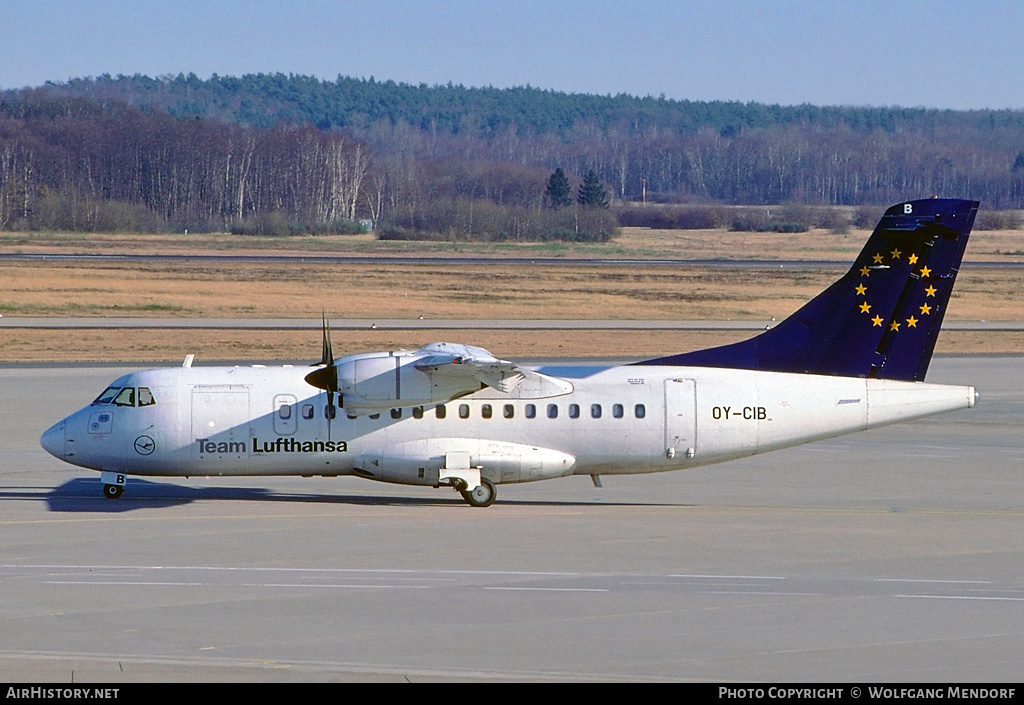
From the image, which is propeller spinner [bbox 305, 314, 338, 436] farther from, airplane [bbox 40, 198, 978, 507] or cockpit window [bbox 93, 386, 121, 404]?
cockpit window [bbox 93, 386, 121, 404]

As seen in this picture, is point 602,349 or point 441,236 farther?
point 441,236

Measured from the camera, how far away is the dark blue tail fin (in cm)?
2528

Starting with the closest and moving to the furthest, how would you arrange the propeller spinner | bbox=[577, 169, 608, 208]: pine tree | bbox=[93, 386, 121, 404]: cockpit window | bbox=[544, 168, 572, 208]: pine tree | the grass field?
the propeller spinner
bbox=[93, 386, 121, 404]: cockpit window
the grass field
bbox=[577, 169, 608, 208]: pine tree
bbox=[544, 168, 572, 208]: pine tree

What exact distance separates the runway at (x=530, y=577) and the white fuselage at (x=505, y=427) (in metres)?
1.00

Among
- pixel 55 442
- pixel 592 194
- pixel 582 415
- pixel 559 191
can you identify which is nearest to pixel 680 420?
pixel 582 415

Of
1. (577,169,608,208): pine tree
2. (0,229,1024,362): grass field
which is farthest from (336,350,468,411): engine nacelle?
(577,169,608,208): pine tree

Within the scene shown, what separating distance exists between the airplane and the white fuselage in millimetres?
29

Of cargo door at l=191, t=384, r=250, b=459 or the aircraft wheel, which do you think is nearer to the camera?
the aircraft wheel

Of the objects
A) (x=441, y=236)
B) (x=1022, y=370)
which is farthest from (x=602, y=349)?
(x=441, y=236)

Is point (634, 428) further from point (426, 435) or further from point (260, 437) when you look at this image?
point (260, 437)

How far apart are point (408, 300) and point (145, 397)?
45901 millimetres

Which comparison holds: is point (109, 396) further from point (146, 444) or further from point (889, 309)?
point (889, 309)

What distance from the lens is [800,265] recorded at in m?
100
